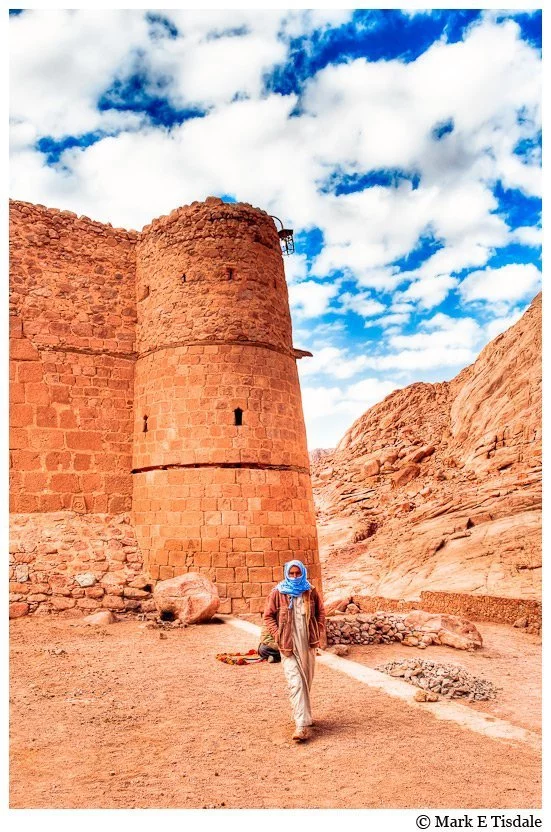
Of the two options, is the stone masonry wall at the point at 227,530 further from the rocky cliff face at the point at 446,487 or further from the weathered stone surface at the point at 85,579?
the rocky cliff face at the point at 446,487

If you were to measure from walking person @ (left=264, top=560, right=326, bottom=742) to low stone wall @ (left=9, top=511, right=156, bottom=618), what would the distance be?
6.06m

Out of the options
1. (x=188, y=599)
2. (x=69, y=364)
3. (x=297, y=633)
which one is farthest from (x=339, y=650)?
(x=69, y=364)

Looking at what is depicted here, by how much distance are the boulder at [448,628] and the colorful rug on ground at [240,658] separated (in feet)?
16.1

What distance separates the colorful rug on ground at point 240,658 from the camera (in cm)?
762

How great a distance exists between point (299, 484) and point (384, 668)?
425 cm

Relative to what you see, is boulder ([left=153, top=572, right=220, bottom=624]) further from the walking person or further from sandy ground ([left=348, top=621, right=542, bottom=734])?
the walking person

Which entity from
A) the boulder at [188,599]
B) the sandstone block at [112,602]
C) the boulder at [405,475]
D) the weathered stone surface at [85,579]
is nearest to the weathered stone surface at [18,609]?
the weathered stone surface at [85,579]

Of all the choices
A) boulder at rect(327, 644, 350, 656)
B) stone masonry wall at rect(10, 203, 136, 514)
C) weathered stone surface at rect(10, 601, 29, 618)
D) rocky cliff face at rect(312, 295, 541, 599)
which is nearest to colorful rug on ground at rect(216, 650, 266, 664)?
boulder at rect(327, 644, 350, 656)

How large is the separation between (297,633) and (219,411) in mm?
6916

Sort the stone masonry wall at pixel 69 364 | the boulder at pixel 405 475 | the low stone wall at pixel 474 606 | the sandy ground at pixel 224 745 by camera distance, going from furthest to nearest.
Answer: the boulder at pixel 405 475
the low stone wall at pixel 474 606
the stone masonry wall at pixel 69 364
the sandy ground at pixel 224 745

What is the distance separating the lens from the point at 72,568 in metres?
10.9

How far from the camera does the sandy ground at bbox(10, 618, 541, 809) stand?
404cm

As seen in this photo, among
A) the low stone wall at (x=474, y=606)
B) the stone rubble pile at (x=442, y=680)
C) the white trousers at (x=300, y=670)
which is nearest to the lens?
the white trousers at (x=300, y=670)

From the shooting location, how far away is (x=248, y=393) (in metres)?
12.0
